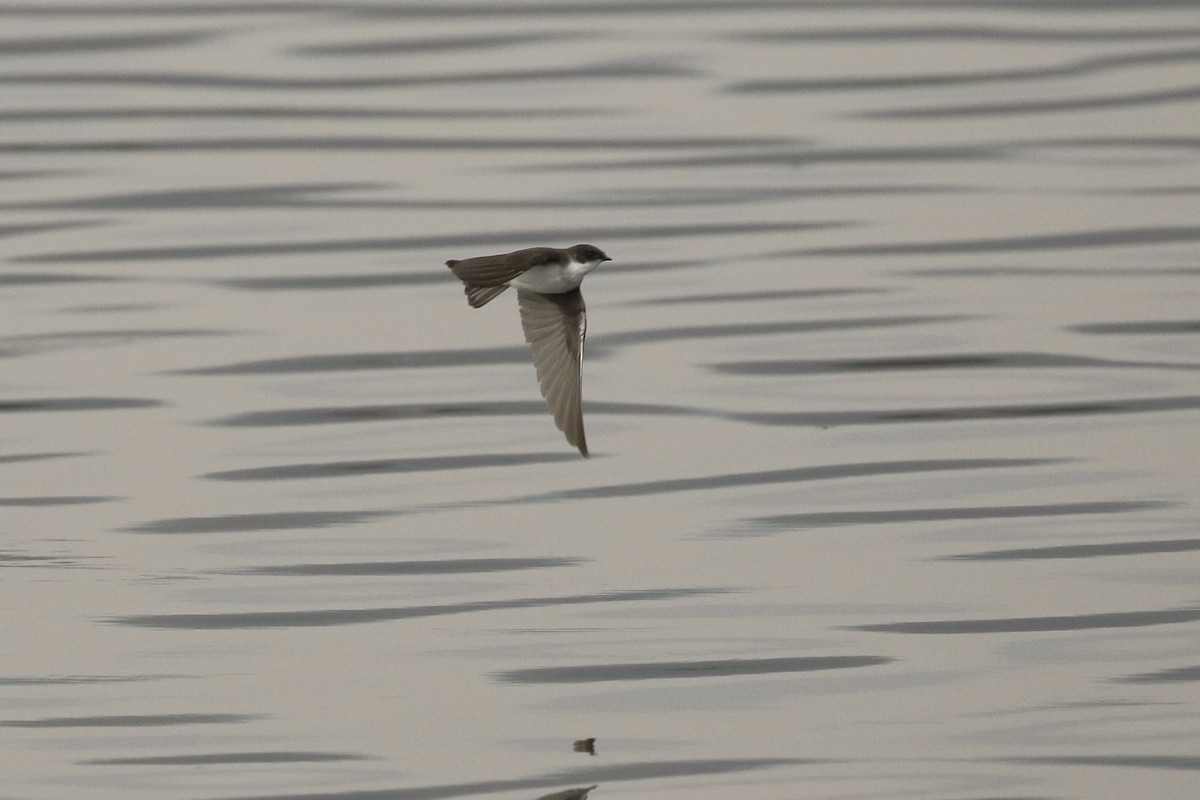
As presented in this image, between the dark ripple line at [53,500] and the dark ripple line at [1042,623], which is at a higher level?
the dark ripple line at [53,500]

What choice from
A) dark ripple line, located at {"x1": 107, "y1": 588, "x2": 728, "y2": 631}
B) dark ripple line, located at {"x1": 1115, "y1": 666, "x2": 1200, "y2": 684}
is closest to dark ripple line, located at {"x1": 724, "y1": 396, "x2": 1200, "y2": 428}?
dark ripple line, located at {"x1": 107, "y1": 588, "x2": 728, "y2": 631}

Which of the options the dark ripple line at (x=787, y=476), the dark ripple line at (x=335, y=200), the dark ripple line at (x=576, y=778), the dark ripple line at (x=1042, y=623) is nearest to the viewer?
the dark ripple line at (x=576, y=778)

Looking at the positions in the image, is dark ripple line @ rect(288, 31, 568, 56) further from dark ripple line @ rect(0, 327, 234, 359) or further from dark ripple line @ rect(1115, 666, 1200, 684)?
dark ripple line @ rect(1115, 666, 1200, 684)

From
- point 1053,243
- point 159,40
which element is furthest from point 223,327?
point 159,40

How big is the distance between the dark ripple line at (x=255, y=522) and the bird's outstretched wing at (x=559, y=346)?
77 centimetres

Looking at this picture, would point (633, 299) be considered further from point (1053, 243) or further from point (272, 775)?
point (272, 775)

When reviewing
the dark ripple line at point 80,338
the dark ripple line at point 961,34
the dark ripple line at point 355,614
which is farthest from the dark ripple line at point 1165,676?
the dark ripple line at point 961,34

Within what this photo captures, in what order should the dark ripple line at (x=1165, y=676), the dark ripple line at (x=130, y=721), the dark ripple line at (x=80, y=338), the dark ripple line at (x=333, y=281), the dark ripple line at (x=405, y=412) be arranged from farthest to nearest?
the dark ripple line at (x=333, y=281) < the dark ripple line at (x=80, y=338) < the dark ripple line at (x=405, y=412) < the dark ripple line at (x=1165, y=676) < the dark ripple line at (x=130, y=721)

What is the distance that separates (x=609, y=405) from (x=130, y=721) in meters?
3.08

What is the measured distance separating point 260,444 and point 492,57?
5.84m

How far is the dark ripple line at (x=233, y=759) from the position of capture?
19.0 ft

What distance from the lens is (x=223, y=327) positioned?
9.64 m

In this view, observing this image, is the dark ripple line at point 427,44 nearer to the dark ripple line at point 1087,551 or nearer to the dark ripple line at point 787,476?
the dark ripple line at point 787,476

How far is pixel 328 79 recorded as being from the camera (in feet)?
44.3
